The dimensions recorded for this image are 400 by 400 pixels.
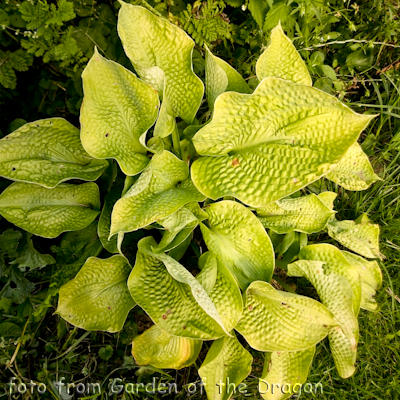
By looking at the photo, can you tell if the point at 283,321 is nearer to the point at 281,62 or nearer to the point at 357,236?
the point at 357,236

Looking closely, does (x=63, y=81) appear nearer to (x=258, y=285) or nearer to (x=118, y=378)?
(x=258, y=285)

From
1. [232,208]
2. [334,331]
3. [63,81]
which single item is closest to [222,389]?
[334,331]

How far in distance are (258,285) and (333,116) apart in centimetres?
44

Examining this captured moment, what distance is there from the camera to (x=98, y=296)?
1.04 m

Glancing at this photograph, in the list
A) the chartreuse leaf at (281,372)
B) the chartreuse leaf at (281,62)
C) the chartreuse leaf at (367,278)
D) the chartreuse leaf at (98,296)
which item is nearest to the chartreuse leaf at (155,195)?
the chartreuse leaf at (98,296)

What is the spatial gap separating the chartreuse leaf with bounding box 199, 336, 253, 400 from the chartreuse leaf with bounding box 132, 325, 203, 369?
0.09 m

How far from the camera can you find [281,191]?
0.81 metres

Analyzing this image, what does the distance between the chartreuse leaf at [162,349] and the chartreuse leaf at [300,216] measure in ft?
1.50

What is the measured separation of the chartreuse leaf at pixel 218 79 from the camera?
97cm

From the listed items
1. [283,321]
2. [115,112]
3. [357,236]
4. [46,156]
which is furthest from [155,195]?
[357,236]

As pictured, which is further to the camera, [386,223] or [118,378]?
[386,223]

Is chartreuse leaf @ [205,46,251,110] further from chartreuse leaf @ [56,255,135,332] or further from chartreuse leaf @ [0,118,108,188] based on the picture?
chartreuse leaf @ [56,255,135,332]

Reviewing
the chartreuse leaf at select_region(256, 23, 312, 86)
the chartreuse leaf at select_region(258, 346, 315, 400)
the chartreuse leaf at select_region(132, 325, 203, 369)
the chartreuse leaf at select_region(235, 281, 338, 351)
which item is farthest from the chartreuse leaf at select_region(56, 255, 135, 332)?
the chartreuse leaf at select_region(256, 23, 312, 86)

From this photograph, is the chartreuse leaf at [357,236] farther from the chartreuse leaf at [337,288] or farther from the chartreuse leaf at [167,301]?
the chartreuse leaf at [167,301]
